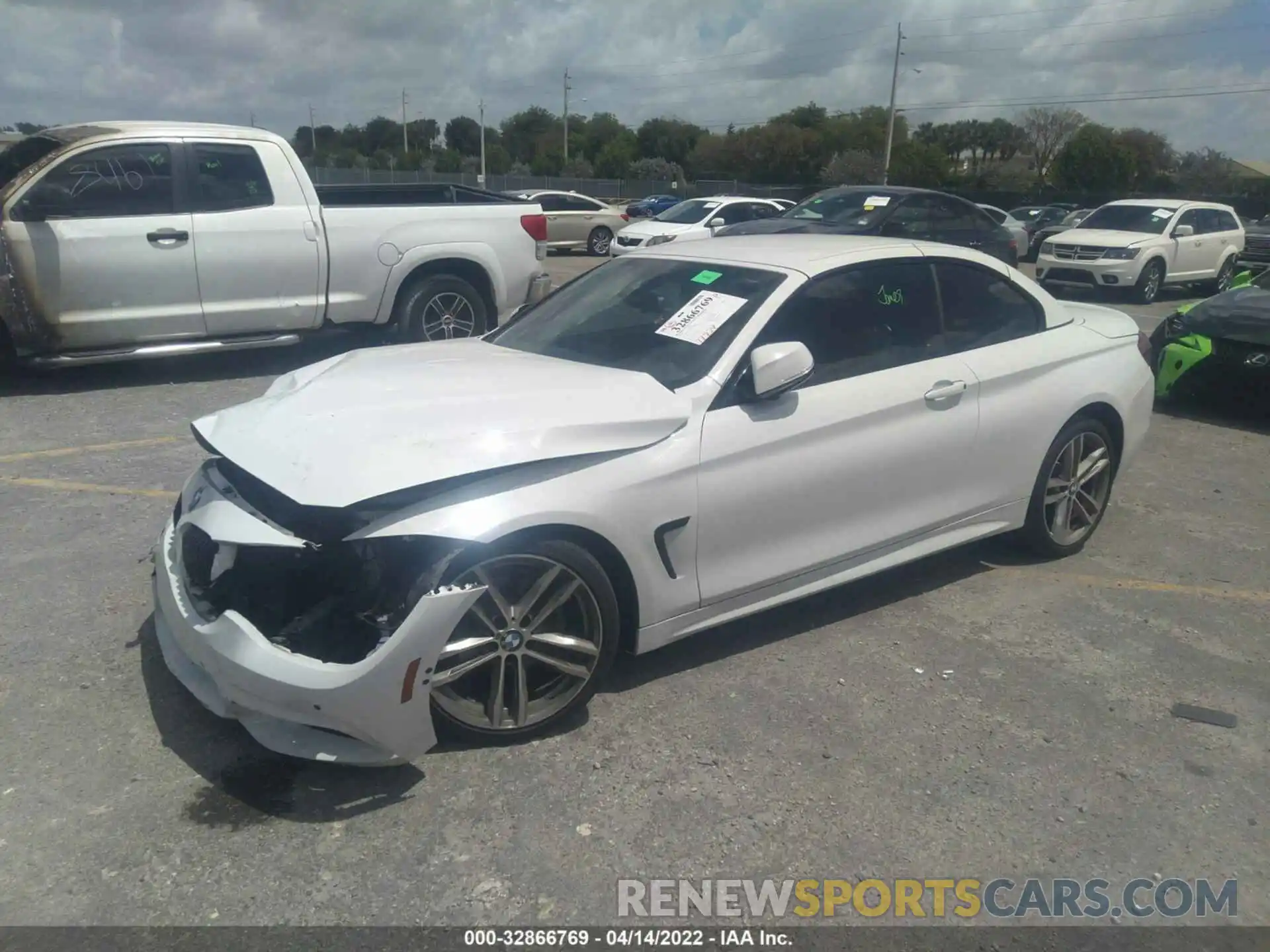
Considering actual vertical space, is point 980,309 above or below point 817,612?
above

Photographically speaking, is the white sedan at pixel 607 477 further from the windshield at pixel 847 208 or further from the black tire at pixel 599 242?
the black tire at pixel 599 242

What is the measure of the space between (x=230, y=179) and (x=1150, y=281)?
48.6ft

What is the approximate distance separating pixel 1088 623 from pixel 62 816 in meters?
3.96

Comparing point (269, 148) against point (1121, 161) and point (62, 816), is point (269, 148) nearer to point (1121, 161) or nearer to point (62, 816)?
point (62, 816)

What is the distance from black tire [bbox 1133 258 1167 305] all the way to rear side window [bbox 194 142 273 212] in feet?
46.2

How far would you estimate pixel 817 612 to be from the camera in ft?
14.7

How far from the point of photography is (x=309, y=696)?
2891 millimetres

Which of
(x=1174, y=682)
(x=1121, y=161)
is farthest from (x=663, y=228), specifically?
(x=1121, y=161)

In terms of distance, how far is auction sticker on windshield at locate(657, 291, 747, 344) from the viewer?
13.2ft

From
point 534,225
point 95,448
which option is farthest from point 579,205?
point 95,448

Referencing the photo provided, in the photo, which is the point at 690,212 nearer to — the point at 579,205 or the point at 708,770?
the point at 579,205

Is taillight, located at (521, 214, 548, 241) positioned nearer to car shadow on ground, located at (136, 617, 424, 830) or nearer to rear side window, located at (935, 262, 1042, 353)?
rear side window, located at (935, 262, 1042, 353)

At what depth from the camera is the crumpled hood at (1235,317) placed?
26.5 ft

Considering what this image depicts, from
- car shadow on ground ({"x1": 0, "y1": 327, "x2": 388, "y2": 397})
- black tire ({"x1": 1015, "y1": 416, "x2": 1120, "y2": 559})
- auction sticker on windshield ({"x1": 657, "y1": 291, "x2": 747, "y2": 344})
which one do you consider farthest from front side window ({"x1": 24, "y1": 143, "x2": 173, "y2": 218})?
black tire ({"x1": 1015, "y1": 416, "x2": 1120, "y2": 559})
